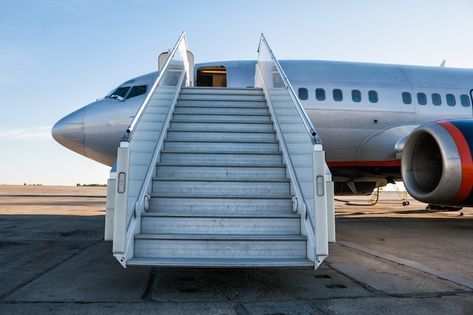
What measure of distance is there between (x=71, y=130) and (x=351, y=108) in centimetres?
560

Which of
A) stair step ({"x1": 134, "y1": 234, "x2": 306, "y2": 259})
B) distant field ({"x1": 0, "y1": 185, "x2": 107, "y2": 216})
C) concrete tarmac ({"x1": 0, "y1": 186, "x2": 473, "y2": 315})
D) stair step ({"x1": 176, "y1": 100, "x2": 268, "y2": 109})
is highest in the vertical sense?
stair step ({"x1": 176, "y1": 100, "x2": 268, "y2": 109})

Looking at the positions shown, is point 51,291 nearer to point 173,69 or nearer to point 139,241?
point 139,241

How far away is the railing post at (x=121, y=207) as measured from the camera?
300 centimetres

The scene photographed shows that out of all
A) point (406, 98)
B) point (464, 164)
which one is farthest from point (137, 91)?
→ point (464, 164)

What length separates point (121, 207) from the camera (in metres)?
3.04

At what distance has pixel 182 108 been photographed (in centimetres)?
608

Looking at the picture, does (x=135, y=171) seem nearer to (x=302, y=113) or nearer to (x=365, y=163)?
(x=302, y=113)

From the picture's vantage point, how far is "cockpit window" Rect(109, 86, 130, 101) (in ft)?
27.3

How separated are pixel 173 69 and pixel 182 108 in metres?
0.86

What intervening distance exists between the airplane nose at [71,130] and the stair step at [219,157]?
396 centimetres

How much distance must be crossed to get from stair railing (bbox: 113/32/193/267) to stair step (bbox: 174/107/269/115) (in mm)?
172

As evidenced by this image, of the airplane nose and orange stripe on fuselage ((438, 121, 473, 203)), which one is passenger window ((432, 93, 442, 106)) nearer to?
orange stripe on fuselage ((438, 121, 473, 203))

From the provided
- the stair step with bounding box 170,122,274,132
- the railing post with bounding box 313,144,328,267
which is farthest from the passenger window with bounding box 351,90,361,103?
the railing post with bounding box 313,144,328,267

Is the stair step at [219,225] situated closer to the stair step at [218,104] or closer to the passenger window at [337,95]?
the stair step at [218,104]
